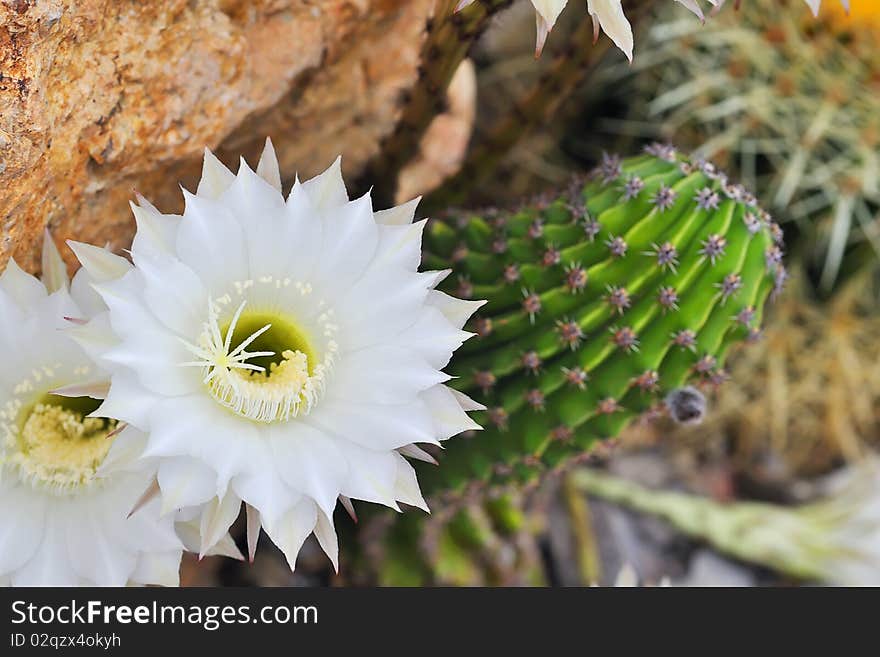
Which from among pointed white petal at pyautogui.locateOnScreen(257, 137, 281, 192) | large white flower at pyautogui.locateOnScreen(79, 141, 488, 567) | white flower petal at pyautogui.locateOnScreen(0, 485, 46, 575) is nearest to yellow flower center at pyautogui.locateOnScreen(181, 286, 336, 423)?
large white flower at pyautogui.locateOnScreen(79, 141, 488, 567)

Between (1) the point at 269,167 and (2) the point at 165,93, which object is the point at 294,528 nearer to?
(1) the point at 269,167

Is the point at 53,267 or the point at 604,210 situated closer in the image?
the point at 53,267

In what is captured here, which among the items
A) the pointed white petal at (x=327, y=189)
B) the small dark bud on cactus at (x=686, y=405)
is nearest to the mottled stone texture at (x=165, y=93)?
the pointed white petal at (x=327, y=189)

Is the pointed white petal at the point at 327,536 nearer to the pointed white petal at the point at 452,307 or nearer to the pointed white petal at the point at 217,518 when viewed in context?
the pointed white petal at the point at 217,518

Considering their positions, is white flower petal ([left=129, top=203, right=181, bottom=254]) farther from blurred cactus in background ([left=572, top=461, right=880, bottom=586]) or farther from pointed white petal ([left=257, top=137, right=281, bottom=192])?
blurred cactus in background ([left=572, top=461, right=880, bottom=586])

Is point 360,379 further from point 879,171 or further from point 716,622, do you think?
point 879,171

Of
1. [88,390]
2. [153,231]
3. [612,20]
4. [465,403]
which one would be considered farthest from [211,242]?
[612,20]

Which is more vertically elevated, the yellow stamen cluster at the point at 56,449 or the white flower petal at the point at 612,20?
the white flower petal at the point at 612,20

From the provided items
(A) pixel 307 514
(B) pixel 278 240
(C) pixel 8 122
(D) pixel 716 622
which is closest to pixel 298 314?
(B) pixel 278 240
